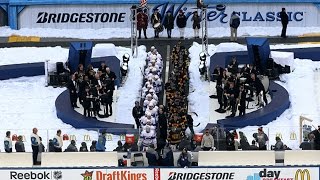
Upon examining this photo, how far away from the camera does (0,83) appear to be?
56.2 m

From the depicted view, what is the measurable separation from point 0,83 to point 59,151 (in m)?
9.97

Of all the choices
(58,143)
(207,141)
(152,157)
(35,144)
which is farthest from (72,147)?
(207,141)

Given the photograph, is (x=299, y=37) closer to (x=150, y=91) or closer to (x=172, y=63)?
(x=172, y=63)

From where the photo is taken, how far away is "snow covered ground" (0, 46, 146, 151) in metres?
49.4

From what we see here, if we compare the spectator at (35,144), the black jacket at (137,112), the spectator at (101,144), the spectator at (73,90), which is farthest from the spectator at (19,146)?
the spectator at (73,90)

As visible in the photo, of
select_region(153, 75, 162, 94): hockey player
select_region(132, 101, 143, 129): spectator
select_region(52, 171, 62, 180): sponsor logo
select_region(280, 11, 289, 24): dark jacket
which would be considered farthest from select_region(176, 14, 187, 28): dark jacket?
select_region(52, 171, 62, 180): sponsor logo

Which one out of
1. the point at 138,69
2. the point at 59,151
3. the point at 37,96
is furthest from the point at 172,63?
the point at 59,151

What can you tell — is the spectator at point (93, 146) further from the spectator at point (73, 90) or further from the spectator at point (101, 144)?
the spectator at point (73, 90)

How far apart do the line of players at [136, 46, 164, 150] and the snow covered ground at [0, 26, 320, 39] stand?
5.81 m

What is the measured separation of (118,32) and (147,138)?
15.4m

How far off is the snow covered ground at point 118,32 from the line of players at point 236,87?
898cm

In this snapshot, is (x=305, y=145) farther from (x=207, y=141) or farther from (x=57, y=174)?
(x=57, y=174)

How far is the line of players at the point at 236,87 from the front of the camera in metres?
50.7

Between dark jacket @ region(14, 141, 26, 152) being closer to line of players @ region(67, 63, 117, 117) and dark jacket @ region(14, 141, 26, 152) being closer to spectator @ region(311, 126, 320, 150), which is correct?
line of players @ region(67, 63, 117, 117)
